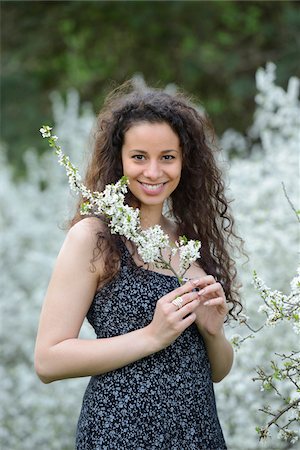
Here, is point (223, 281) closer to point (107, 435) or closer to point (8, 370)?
point (107, 435)

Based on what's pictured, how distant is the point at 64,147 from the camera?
273 inches

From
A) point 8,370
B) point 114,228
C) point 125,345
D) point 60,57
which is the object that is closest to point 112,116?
point 114,228

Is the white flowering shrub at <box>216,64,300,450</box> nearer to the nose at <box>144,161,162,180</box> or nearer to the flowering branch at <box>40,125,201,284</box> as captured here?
the nose at <box>144,161,162,180</box>

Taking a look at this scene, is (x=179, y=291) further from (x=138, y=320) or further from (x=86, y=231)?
(x=86, y=231)

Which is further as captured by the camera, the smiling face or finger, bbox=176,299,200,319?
the smiling face

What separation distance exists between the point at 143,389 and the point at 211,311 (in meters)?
0.27

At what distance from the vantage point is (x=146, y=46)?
1091 centimetres

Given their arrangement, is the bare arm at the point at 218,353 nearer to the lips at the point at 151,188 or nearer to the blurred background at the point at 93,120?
the blurred background at the point at 93,120

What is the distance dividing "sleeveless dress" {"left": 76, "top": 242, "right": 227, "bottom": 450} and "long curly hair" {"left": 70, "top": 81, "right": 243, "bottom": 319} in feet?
0.27

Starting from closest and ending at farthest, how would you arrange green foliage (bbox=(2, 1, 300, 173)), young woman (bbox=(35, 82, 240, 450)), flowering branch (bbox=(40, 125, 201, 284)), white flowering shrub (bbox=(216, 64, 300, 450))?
flowering branch (bbox=(40, 125, 201, 284)) < young woman (bbox=(35, 82, 240, 450)) < white flowering shrub (bbox=(216, 64, 300, 450)) < green foliage (bbox=(2, 1, 300, 173))

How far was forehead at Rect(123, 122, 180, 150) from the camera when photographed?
7.50 feet

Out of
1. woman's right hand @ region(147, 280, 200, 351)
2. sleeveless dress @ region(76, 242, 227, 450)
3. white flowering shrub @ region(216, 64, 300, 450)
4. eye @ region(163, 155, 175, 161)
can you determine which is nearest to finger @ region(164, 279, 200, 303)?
woman's right hand @ region(147, 280, 200, 351)

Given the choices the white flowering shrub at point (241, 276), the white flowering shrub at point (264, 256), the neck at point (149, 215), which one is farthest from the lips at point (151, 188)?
the white flowering shrub at point (264, 256)

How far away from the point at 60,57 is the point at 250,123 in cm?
271
